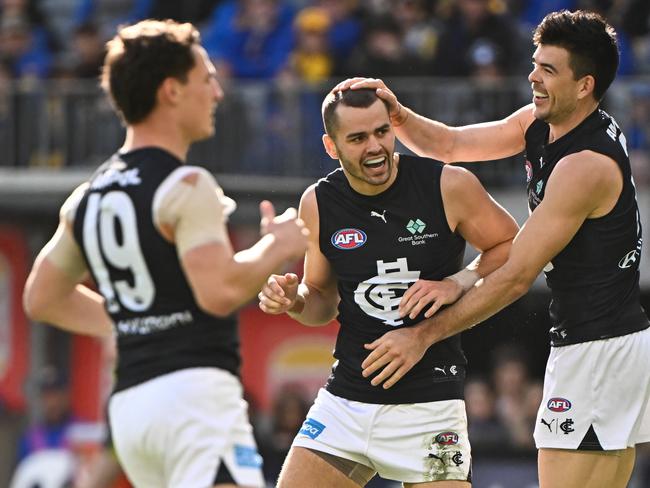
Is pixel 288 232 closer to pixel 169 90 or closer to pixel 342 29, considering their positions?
pixel 169 90

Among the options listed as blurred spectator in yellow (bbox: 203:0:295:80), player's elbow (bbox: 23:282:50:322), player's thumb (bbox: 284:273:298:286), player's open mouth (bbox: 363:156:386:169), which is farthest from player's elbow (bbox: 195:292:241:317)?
blurred spectator in yellow (bbox: 203:0:295:80)

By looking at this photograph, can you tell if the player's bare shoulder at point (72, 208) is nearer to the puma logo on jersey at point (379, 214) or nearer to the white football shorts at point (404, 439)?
the puma logo on jersey at point (379, 214)

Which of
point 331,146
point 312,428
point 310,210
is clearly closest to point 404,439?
point 312,428

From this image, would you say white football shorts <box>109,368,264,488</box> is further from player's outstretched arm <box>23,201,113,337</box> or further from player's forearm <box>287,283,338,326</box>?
player's forearm <box>287,283,338,326</box>

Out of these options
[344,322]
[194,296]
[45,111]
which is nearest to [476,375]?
[45,111]

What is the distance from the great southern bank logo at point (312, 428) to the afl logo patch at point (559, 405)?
1.02 m

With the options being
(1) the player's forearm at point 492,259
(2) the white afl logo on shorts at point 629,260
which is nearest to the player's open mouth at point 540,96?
(1) the player's forearm at point 492,259

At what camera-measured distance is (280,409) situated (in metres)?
13.1

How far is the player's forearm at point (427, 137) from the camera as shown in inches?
267

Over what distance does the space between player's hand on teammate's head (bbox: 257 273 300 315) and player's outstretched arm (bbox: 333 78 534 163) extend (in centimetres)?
100

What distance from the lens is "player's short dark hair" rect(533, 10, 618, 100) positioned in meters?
6.02

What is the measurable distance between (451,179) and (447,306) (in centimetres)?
57

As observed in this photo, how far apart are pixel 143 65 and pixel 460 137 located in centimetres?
228

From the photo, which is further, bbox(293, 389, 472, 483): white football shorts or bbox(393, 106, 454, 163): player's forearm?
bbox(393, 106, 454, 163): player's forearm
